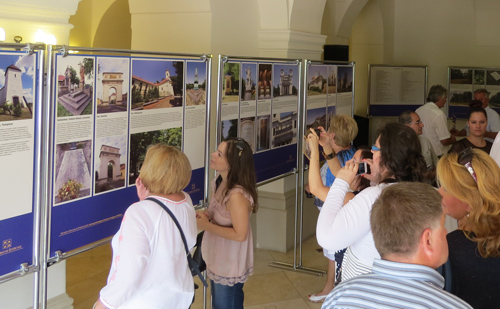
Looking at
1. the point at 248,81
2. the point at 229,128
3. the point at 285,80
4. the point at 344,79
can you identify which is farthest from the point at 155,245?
the point at 344,79

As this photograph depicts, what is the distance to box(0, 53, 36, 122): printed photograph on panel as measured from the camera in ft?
9.50

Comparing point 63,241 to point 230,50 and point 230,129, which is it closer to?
point 230,129

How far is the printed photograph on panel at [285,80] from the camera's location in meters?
5.77

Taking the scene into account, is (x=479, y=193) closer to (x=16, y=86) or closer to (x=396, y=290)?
(x=396, y=290)

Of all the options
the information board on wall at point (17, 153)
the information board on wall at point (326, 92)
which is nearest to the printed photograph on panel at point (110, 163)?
the information board on wall at point (17, 153)

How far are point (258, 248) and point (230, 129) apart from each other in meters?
2.64

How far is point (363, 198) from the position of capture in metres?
2.83

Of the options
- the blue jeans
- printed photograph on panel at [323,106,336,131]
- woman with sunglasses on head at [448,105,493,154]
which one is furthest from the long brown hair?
printed photograph on panel at [323,106,336,131]

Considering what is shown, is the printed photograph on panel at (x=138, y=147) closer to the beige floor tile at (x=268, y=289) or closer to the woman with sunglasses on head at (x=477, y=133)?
the beige floor tile at (x=268, y=289)

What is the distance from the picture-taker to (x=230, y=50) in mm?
6406

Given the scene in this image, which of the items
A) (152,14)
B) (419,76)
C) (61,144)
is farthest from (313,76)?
(419,76)

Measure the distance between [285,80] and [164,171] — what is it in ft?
10.6

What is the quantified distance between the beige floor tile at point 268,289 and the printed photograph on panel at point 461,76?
22.9 ft

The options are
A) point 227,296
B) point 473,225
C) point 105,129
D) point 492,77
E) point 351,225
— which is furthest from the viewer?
point 492,77
